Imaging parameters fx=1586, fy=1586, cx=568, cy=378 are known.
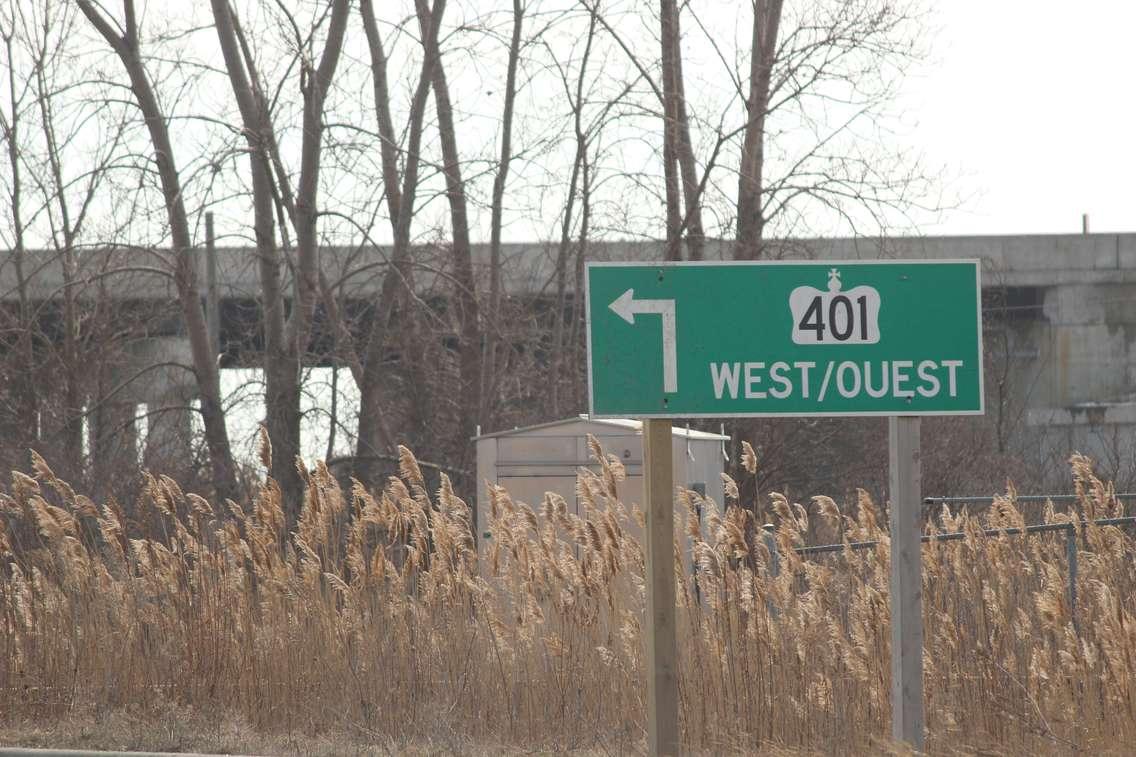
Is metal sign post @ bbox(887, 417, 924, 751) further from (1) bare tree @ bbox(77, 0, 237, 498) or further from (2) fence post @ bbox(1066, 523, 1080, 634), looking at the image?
(1) bare tree @ bbox(77, 0, 237, 498)

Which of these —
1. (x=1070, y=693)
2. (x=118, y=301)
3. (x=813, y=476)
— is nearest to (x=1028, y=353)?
(x=813, y=476)

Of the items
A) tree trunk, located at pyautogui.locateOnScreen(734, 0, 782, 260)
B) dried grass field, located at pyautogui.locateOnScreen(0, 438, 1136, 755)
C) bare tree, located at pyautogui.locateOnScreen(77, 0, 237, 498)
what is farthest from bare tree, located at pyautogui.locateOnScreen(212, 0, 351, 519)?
dried grass field, located at pyautogui.locateOnScreen(0, 438, 1136, 755)

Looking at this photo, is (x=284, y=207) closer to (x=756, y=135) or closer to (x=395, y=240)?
(x=395, y=240)

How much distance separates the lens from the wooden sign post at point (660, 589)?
626 cm

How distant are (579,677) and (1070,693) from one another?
240 cm

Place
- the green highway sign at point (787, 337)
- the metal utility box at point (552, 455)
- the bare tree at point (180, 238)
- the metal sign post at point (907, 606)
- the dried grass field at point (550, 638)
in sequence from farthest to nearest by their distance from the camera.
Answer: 1. the bare tree at point (180, 238)
2. the metal utility box at point (552, 455)
3. the dried grass field at point (550, 638)
4. the metal sign post at point (907, 606)
5. the green highway sign at point (787, 337)

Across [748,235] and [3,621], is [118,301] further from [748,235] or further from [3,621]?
[3,621]

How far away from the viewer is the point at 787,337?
628 centimetres

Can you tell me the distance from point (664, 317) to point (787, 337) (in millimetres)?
495

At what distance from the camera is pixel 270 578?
8.95 meters

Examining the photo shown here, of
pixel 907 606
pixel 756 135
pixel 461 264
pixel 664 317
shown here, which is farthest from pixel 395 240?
pixel 907 606

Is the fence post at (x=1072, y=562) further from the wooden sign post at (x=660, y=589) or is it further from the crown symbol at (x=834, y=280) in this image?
the wooden sign post at (x=660, y=589)

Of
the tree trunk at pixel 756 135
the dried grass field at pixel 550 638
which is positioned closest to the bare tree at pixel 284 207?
the tree trunk at pixel 756 135

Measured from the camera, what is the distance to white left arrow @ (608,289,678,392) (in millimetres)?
6199
